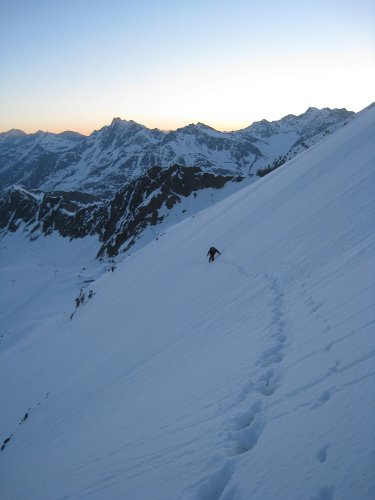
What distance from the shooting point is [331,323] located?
701 cm

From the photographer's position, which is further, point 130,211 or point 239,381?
point 130,211

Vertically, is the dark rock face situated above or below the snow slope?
above

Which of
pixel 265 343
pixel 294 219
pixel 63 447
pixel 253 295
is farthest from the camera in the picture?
pixel 294 219

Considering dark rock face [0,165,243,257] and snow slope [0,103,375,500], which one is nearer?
snow slope [0,103,375,500]

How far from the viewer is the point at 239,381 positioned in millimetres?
7191

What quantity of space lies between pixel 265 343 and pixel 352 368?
9.58 feet

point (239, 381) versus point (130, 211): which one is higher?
point (130, 211)

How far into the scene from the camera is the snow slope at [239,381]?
469 centimetres

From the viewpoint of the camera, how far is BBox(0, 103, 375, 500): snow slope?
4691 millimetres

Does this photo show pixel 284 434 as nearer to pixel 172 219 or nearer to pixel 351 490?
pixel 351 490

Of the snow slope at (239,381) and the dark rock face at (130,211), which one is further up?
the dark rock face at (130,211)

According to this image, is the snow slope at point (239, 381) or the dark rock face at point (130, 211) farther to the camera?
the dark rock face at point (130, 211)

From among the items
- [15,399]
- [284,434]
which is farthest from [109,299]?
[284,434]

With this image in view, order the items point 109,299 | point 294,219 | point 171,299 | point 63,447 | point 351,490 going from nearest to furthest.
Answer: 1. point 351,490
2. point 63,447
3. point 294,219
4. point 171,299
5. point 109,299
